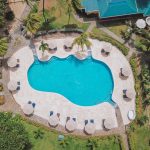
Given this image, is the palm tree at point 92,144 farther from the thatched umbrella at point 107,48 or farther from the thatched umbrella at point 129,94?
the thatched umbrella at point 107,48

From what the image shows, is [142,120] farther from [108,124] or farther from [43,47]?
[43,47]

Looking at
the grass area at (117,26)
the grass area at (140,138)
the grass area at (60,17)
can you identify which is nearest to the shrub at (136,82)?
the grass area at (140,138)

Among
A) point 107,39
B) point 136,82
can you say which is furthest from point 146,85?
point 107,39

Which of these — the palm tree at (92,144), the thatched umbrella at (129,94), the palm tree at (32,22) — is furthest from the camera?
the thatched umbrella at (129,94)

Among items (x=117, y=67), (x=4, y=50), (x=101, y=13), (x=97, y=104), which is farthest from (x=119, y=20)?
(x=4, y=50)

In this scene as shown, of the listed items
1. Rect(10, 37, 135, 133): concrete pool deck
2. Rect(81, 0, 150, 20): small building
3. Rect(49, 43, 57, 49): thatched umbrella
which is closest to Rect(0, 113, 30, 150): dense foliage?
Rect(10, 37, 135, 133): concrete pool deck

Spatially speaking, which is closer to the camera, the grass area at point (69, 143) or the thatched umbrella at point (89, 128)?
the grass area at point (69, 143)
